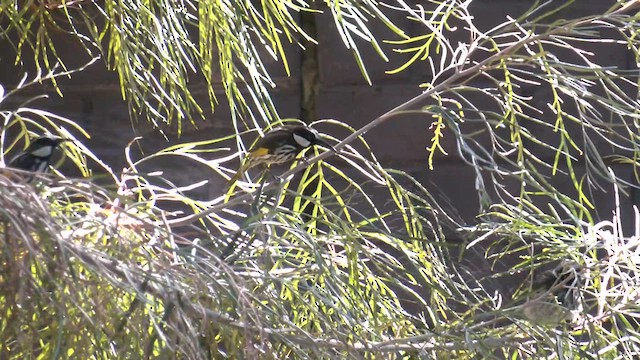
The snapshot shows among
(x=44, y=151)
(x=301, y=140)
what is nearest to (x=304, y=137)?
(x=301, y=140)

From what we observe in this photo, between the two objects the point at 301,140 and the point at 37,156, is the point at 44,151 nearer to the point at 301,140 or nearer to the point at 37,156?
the point at 37,156

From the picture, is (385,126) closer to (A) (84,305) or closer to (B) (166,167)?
(B) (166,167)

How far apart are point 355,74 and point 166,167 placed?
0.39 m

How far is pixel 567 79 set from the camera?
105 cm

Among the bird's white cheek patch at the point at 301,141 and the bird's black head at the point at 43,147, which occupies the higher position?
the bird's black head at the point at 43,147

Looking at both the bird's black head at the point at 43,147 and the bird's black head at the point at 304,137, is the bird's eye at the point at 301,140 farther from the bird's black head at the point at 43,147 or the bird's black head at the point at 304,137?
the bird's black head at the point at 43,147

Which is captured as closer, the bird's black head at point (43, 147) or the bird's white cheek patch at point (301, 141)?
the bird's black head at point (43, 147)

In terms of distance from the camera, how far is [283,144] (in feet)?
4.71

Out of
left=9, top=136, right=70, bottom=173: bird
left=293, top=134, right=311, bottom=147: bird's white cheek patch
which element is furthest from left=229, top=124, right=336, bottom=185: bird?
left=9, top=136, right=70, bottom=173: bird

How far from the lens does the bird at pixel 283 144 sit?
1.40m

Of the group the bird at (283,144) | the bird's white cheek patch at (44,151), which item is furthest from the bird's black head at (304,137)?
the bird's white cheek patch at (44,151)

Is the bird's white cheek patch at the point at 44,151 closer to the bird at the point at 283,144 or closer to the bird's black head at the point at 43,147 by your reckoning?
the bird's black head at the point at 43,147

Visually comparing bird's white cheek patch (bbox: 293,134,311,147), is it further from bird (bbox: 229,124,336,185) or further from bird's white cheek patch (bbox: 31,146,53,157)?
bird's white cheek patch (bbox: 31,146,53,157)

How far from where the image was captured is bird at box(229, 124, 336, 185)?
4.60ft
